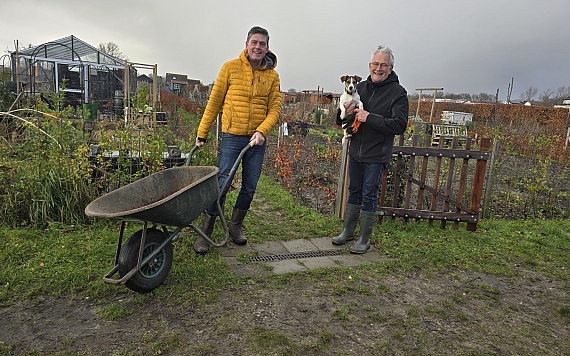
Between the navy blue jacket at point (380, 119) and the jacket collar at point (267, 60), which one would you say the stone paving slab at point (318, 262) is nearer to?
the navy blue jacket at point (380, 119)

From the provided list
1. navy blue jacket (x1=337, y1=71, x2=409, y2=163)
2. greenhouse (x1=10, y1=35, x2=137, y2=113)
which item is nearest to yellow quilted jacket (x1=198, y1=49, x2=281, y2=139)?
navy blue jacket (x1=337, y1=71, x2=409, y2=163)

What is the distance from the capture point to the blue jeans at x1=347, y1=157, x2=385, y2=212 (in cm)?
325

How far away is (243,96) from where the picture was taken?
116 inches

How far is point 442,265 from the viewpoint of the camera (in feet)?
10.3

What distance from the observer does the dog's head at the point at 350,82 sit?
3102 mm

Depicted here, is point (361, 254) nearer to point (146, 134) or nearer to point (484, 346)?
point (484, 346)

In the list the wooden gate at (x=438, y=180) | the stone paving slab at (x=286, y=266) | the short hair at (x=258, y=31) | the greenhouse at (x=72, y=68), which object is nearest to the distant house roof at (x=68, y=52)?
the greenhouse at (x=72, y=68)

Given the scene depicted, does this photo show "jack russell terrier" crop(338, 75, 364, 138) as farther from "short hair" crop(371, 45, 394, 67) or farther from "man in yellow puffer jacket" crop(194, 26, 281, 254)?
"man in yellow puffer jacket" crop(194, 26, 281, 254)

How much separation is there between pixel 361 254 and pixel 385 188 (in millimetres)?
A: 1023

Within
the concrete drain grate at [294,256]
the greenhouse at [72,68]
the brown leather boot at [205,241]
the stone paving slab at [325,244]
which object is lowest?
the concrete drain grate at [294,256]

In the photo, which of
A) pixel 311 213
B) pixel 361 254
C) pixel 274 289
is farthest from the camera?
pixel 311 213

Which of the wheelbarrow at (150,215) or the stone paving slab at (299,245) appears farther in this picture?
the stone paving slab at (299,245)

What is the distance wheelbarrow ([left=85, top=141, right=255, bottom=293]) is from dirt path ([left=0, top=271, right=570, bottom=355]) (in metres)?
0.19

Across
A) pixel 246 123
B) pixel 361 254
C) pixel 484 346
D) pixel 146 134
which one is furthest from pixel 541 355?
pixel 146 134
